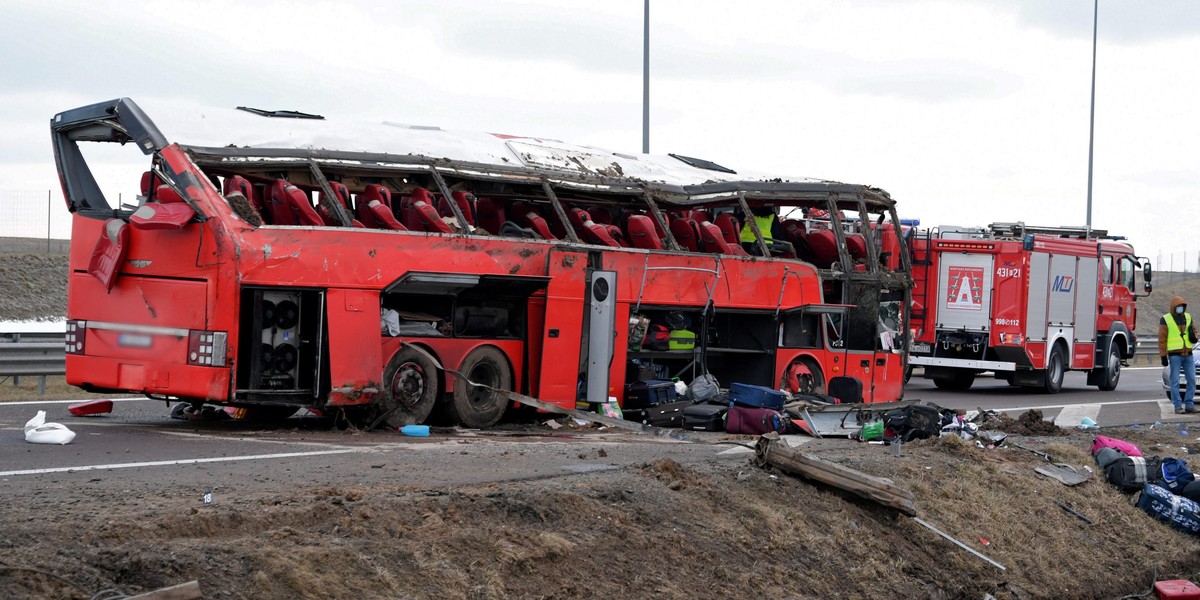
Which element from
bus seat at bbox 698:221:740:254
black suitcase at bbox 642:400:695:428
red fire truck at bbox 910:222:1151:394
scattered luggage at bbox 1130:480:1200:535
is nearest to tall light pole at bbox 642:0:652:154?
red fire truck at bbox 910:222:1151:394

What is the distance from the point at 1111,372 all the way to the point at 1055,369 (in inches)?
75.2

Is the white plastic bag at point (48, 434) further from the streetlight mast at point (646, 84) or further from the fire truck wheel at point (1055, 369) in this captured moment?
the fire truck wheel at point (1055, 369)

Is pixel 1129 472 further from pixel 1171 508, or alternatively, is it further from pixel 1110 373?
pixel 1110 373

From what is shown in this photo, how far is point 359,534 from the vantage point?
6.20 metres

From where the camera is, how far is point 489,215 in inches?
543

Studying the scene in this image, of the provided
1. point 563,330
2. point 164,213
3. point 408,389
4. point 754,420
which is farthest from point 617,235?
point 164,213

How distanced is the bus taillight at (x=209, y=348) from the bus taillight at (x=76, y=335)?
1412 millimetres

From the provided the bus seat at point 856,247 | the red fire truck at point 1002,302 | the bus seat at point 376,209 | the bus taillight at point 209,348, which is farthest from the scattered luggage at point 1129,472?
the red fire truck at point 1002,302

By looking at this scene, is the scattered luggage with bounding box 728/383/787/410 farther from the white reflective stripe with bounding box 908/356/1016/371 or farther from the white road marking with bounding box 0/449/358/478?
the white reflective stripe with bounding box 908/356/1016/371

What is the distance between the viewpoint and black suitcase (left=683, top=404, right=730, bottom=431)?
1303 cm

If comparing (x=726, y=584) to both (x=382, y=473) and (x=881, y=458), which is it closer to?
(x=382, y=473)

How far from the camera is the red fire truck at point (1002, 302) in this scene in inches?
880

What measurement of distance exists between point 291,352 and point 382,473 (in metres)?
3.31

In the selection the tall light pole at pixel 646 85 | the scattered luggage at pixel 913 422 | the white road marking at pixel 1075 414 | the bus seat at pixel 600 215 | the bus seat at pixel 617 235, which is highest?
the tall light pole at pixel 646 85
